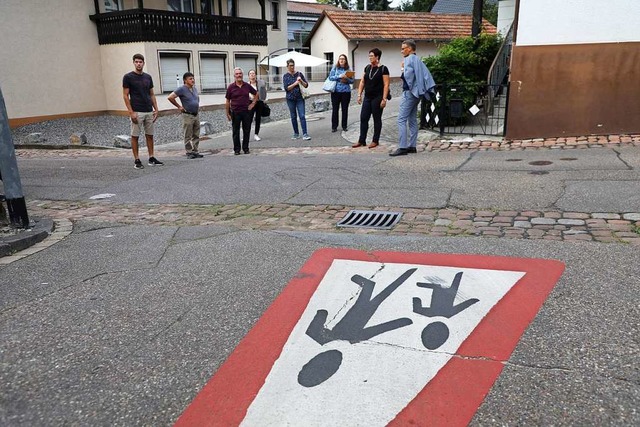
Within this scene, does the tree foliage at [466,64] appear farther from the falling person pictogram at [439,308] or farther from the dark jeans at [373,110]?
Answer: the falling person pictogram at [439,308]

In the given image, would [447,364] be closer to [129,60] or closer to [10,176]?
[10,176]

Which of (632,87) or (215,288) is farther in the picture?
(632,87)

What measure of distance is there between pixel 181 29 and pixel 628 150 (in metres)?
18.4

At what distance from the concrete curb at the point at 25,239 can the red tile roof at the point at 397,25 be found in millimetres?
29835

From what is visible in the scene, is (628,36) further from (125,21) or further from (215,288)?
(125,21)

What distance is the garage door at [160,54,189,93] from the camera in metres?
21.9

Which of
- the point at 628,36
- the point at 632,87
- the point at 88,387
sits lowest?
the point at 88,387

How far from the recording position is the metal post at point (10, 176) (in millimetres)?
5599

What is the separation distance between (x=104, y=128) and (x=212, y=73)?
7143 mm

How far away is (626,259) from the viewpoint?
434cm

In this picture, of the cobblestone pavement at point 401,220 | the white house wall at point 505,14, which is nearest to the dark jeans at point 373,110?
the cobblestone pavement at point 401,220

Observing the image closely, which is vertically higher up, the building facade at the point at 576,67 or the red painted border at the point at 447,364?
the building facade at the point at 576,67

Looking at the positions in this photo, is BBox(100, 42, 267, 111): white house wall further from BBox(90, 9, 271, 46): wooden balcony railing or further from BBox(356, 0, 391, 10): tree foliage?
BBox(356, 0, 391, 10): tree foliage

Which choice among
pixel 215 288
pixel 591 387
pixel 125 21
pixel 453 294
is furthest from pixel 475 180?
pixel 125 21
